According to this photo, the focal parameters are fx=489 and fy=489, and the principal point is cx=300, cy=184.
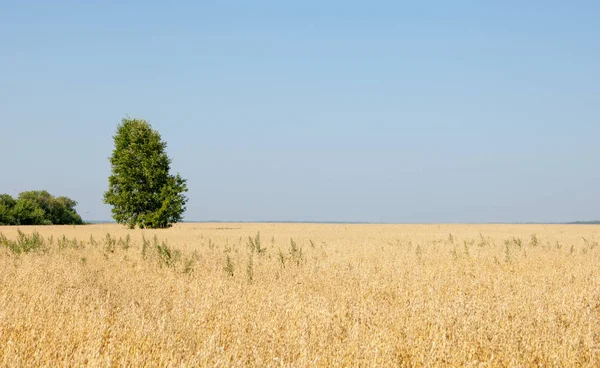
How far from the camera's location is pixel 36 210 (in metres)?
65.8

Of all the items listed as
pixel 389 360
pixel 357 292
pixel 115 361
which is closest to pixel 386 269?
pixel 357 292

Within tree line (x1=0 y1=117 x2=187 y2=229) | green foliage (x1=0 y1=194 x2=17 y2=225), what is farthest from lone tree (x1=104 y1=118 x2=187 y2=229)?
green foliage (x1=0 y1=194 x2=17 y2=225)

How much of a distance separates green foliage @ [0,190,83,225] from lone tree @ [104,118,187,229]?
29624 mm

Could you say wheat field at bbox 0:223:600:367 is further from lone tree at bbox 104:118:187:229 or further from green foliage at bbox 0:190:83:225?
green foliage at bbox 0:190:83:225

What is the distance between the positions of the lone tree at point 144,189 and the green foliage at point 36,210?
97.2ft

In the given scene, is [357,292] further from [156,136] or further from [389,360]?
[156,136]

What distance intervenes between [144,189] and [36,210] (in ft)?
110

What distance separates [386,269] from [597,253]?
327 inches

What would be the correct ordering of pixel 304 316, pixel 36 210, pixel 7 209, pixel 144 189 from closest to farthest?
pixel 304 316, pixel 144 189, pixel 7 209, pixel 36 210

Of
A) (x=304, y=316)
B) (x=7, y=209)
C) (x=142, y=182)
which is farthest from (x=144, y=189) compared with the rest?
(x=304, y=316)

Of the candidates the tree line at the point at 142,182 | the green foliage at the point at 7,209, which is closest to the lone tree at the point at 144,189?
the tree line at the point at 142,182

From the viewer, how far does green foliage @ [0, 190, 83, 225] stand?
206ft

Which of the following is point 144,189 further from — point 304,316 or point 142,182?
point 304,316

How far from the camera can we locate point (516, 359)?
4961mm
